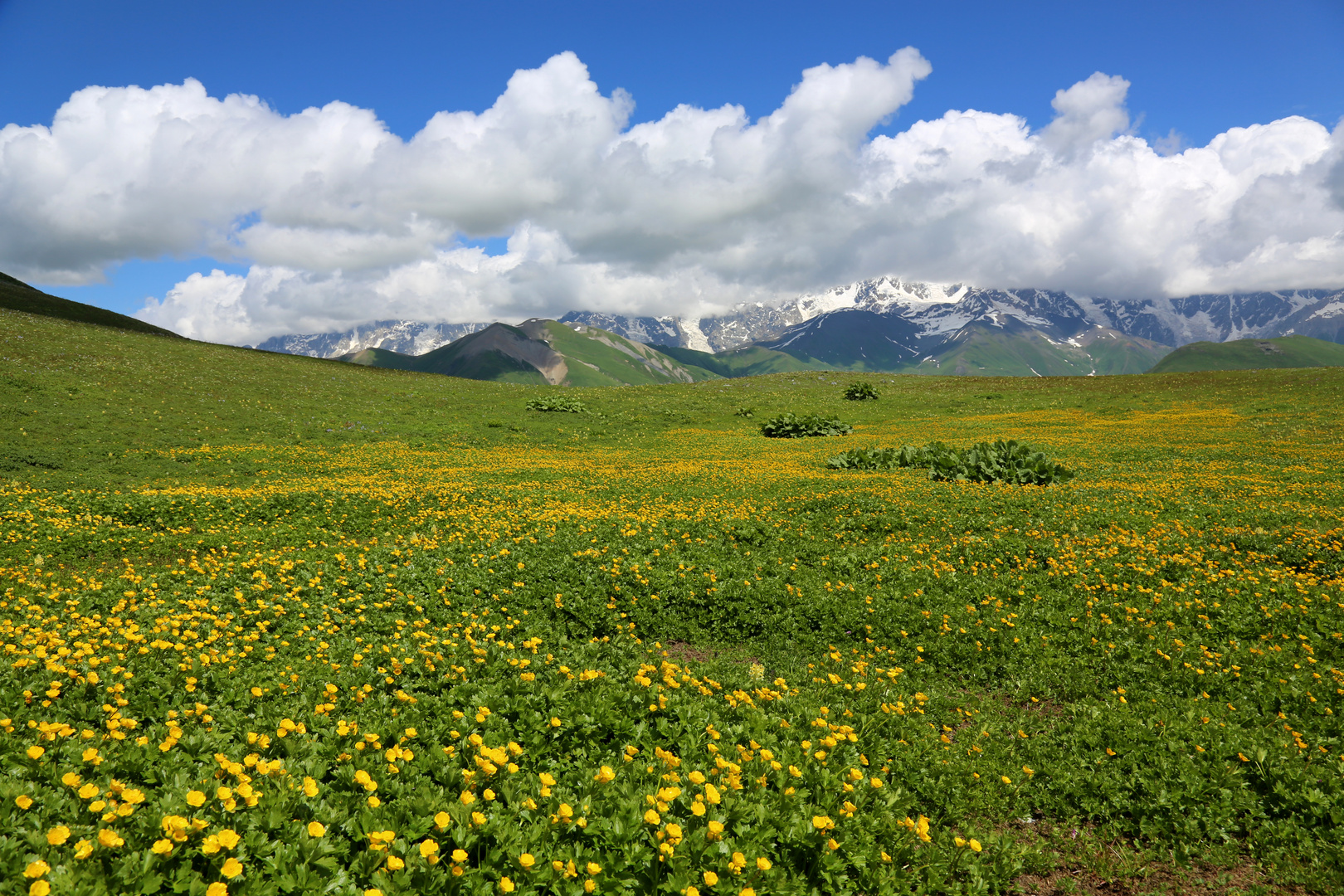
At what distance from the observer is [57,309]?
60.8m

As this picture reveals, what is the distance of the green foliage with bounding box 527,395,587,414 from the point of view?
152 feet

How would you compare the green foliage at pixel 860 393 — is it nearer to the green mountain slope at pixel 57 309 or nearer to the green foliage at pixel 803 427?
the green foliage at pixel 803 427

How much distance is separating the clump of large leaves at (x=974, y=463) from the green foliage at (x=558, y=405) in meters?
24.5

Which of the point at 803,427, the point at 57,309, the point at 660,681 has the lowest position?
the point at 660,681

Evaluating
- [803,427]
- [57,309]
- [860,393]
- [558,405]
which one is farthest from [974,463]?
[57,309]

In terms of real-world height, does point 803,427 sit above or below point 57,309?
below

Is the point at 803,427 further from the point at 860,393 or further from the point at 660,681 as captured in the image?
the point at 660,681

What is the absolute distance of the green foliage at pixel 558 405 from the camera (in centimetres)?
4622

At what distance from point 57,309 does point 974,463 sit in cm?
8464

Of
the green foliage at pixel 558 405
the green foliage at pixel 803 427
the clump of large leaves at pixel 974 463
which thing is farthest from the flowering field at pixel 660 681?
the green foliage at pixel 558 405

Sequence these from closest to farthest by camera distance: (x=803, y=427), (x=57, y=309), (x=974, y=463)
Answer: (x=974, y=463) < (x=803, y=427) < (x=57, y=309)

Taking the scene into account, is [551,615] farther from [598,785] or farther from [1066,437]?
[1066,437]

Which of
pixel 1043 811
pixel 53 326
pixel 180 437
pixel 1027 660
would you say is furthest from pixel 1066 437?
pixel 53 326

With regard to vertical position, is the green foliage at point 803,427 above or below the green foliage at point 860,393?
below
